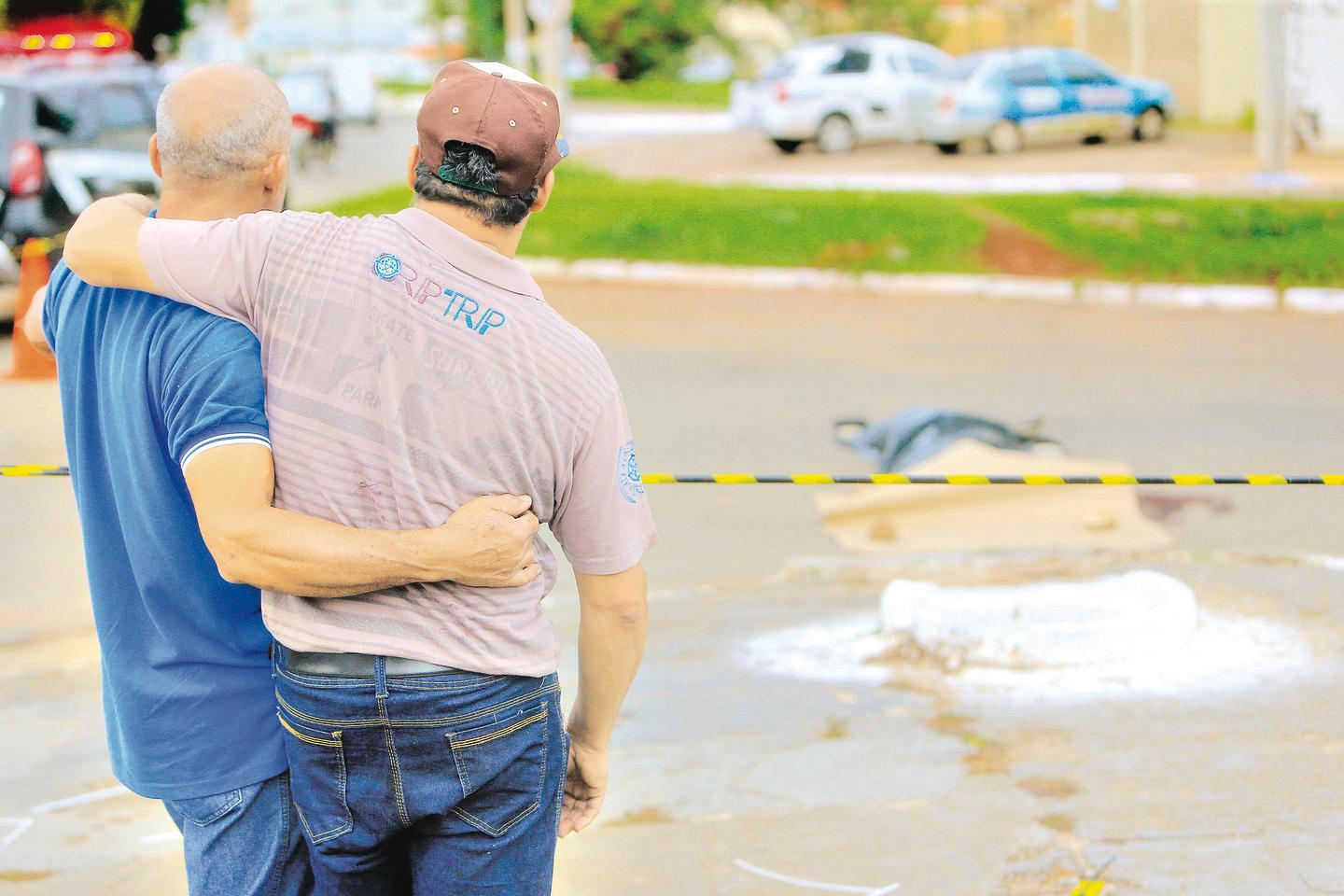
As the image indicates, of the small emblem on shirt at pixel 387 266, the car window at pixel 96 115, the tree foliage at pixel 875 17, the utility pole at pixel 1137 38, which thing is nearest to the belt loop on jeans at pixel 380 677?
the small emblem on shirt at pixel 387 266

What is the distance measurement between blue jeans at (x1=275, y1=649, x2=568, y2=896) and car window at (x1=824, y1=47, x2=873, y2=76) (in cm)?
2317

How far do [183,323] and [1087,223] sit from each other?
43.6 ft

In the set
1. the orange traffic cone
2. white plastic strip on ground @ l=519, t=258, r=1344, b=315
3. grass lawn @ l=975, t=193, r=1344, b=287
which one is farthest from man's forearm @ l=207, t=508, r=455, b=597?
grass lawn @ l=975, t=193, r=1344, b=287

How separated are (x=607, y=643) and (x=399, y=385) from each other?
0.54 metres

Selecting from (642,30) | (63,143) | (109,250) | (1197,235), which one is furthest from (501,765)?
(642,30)

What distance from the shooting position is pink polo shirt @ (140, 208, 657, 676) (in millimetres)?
2176

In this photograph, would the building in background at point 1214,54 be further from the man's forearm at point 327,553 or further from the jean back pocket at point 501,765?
the man's forearm at point 327,553

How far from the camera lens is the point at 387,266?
219 centimetres

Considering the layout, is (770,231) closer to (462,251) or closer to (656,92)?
(462,251)

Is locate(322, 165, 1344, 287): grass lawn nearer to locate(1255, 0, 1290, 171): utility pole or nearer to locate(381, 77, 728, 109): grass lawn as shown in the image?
locate(1255, 0, 1290, 171): utility pole

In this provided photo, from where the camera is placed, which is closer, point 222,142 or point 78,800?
point 222,142

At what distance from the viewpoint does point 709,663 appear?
5156 mm

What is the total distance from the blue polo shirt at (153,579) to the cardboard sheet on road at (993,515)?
14.3 feet

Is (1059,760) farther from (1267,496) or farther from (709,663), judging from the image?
(1267,496)
